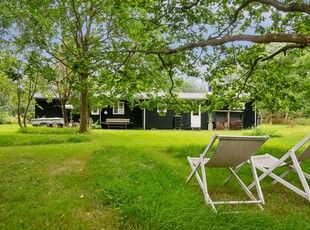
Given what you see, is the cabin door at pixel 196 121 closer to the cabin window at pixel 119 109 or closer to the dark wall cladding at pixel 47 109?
the cabin window at pixel 119 109

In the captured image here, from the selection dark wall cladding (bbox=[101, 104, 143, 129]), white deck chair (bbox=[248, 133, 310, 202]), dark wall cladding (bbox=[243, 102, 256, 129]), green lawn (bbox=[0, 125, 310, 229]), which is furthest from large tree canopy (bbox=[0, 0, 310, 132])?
dark wall cladding (bbox=[243, 102, 256, 129])

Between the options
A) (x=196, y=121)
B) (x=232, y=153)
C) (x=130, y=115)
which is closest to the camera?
(x=232, y=153)

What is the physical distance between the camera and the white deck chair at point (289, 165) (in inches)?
142

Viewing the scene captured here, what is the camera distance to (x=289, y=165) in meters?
4.34

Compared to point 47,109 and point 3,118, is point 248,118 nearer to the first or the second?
point 47,109

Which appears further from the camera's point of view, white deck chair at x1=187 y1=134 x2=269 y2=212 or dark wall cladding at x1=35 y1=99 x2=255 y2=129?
dark wall cladding at x1=35 y1=99 x2=255 y2=129

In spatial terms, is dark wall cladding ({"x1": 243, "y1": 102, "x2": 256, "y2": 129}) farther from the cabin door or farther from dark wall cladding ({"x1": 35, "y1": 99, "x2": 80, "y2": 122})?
dark wall cladding ({"x1": 35, "y1": 99, "x2": 80, "y2": 122})

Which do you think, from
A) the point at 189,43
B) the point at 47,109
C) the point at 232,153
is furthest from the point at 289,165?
the point at 47,109

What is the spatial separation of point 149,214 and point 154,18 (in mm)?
5910

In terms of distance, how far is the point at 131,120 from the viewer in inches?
1039

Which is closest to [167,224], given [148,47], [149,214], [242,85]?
[149,214]

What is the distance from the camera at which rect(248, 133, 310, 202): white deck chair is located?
11.8ft

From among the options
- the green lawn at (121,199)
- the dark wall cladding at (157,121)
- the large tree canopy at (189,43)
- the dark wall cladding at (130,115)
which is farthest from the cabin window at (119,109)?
the green lawn at (121,199)

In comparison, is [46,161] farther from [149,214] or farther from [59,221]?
[149,214]
